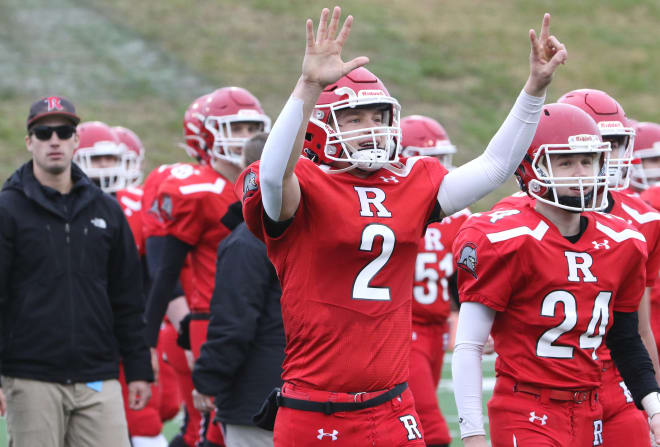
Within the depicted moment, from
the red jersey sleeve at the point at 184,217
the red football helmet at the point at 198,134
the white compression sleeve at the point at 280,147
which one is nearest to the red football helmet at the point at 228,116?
the red football helmet at the point at 198,134

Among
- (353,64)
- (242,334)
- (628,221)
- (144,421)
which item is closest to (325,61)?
(353,64)

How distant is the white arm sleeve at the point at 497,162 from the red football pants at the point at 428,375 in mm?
2344

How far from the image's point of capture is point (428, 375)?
5.95 m

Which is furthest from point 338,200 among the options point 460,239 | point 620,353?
point 620,353

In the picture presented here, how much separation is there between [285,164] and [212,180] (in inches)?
112

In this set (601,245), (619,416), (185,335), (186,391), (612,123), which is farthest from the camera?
(186,391)

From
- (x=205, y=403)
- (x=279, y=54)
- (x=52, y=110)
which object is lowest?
(x=205, y=403)

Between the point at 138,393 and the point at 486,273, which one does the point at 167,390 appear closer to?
the point at 138,393

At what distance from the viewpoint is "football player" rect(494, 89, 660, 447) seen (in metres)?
4.10

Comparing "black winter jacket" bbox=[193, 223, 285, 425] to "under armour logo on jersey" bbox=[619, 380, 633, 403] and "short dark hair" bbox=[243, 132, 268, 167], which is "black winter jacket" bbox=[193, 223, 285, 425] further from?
"under armour logo on jersey" bbox=[619, 380, 633, 403]

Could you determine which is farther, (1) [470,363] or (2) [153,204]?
(2) [153,204]

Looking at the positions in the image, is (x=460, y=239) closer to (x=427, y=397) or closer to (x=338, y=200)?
(x=338, y=200)

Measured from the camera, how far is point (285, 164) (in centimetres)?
324

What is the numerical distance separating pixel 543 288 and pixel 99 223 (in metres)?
2.20
